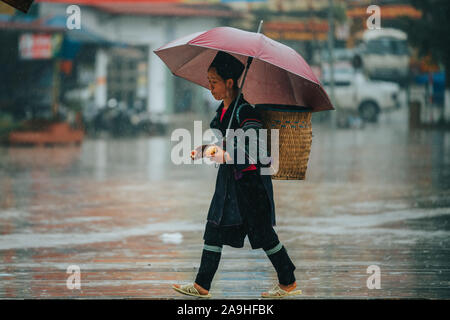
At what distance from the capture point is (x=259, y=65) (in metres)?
6.14

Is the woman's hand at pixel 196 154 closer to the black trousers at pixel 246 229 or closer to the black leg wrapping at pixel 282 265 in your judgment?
the black trousers at pixel 246 229

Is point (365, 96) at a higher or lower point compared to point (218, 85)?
higher

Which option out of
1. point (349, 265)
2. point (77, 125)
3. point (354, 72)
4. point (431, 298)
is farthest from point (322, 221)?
point (354, 72)

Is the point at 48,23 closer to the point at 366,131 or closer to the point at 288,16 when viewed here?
the point at 366,131

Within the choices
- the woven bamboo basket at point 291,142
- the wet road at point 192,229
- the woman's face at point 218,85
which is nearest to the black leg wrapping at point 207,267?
the wet road at point 192,229

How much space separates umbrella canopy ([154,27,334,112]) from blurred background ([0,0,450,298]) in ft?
4.56

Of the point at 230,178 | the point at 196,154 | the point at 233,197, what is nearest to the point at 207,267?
the point at 233,197

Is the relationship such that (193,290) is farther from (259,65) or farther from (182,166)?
(182,166)

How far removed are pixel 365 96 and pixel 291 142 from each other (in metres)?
31.2

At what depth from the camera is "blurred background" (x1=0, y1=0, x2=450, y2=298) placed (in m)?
7.23

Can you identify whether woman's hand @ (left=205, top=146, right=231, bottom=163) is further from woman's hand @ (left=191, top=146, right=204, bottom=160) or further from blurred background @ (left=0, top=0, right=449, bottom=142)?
blurred background @ (left=0, top=0, right=449, bottom=142)

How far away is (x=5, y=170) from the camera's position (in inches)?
672

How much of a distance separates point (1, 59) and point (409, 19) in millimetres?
14899
